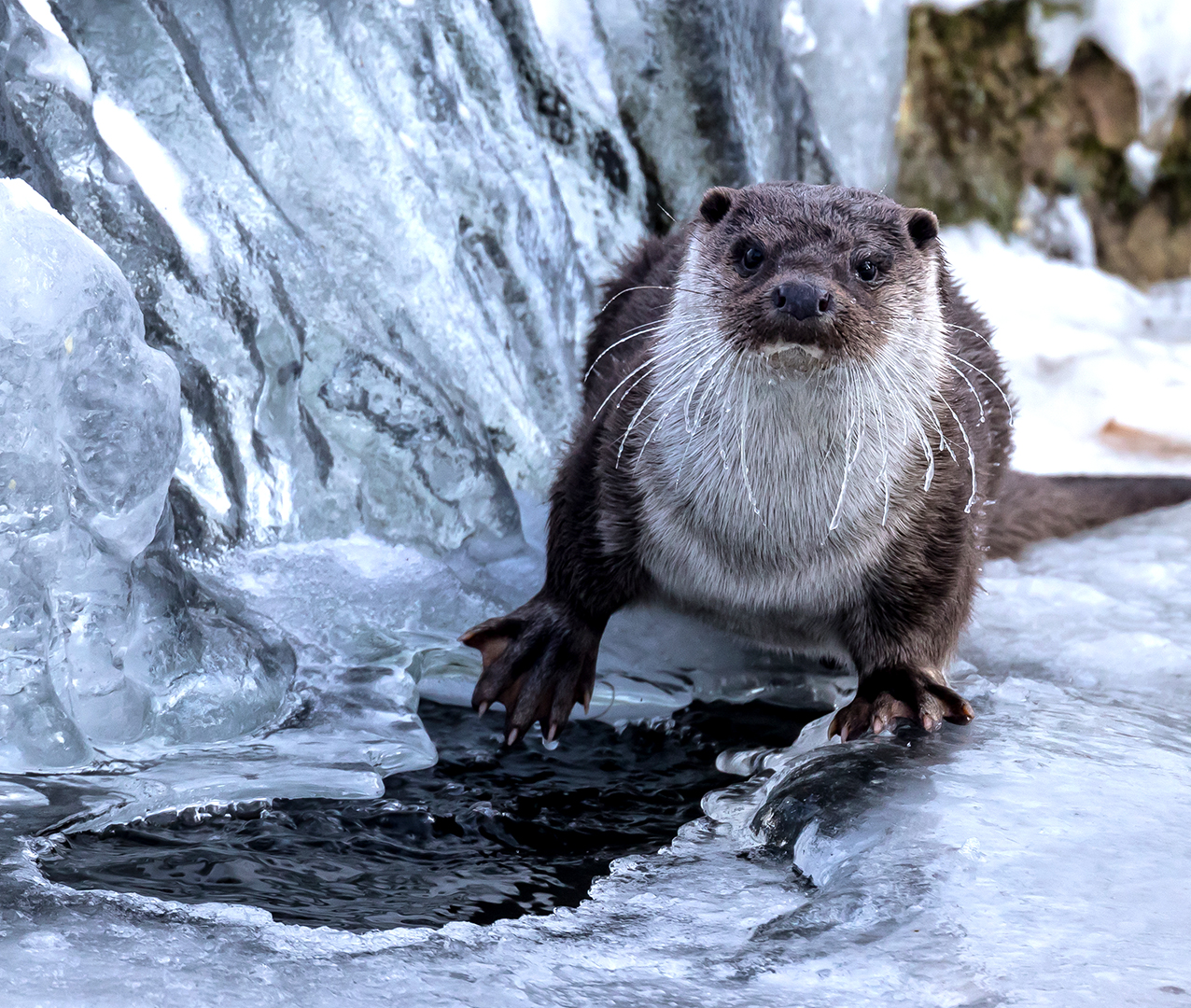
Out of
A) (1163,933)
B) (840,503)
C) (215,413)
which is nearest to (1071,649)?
(840,503)

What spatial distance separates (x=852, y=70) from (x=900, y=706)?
9.21 feet

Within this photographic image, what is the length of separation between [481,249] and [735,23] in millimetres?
1043

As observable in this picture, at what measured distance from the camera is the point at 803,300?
1.79m

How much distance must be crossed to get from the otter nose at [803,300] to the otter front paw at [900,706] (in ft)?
2.00

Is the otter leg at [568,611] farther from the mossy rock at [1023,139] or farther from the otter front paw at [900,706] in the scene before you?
the mossy rock at [1023,139]

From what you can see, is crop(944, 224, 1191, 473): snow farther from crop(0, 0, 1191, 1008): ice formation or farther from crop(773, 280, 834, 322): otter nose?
crop(773, 280, 834, 322): otter nose

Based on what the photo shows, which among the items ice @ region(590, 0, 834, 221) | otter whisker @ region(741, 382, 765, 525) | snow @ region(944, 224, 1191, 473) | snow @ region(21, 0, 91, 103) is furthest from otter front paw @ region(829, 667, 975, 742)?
snow @ region(944, 224, 1191, 473)

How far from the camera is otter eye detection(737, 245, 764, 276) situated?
6.54ft

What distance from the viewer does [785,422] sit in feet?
6.63

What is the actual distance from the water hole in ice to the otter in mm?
107

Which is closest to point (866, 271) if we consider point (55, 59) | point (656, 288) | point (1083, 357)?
point (656, 288)

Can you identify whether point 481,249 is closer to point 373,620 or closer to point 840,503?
point 373,620

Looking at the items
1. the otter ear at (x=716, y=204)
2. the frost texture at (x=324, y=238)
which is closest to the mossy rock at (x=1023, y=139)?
the frost texture at (x=324, y=238)

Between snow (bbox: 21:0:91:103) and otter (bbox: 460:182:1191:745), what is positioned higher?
snow (bbox: 21:0:91:103)
